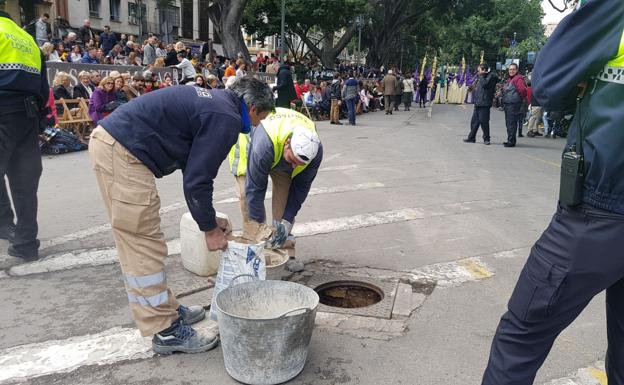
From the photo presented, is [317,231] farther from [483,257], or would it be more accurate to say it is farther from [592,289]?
[592,289]

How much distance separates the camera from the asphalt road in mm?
3080

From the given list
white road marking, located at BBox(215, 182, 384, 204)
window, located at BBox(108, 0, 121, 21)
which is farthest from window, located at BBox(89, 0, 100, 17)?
white road marking, located at BBox(215, 182, 384, 204)

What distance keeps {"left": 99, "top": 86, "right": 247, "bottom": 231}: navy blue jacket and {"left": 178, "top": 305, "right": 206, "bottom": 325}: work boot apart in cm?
81

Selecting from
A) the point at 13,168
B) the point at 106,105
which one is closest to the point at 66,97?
the point at 106,105

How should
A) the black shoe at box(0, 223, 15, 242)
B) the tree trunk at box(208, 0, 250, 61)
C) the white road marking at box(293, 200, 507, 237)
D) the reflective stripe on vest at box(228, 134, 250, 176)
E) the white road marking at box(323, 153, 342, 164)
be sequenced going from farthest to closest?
the tree trunk at box(208, 0, 250, 61), the white road marking at box(323, 153, 342, 164), the white road marking at box(293, 200, 507, 237), the black shoe at box(0, 223, 15, 242), the reflective stripe on vest at box(228, 134, 250, 176)

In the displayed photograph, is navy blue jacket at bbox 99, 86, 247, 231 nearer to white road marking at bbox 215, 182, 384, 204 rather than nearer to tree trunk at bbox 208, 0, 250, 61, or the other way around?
white road marking at bbox 215, 182, 384, 204

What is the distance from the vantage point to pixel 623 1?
1.75 meters

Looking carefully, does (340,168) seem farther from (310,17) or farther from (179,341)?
(310,17)

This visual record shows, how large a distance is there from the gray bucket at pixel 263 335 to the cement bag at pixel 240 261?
205mm

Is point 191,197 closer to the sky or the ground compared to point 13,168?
closer to the sky

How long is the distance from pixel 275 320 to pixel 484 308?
2.00m

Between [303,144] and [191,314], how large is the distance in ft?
4.64

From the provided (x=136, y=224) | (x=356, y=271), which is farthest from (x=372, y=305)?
(x=136, y=224)

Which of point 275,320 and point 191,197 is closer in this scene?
point 275,320
